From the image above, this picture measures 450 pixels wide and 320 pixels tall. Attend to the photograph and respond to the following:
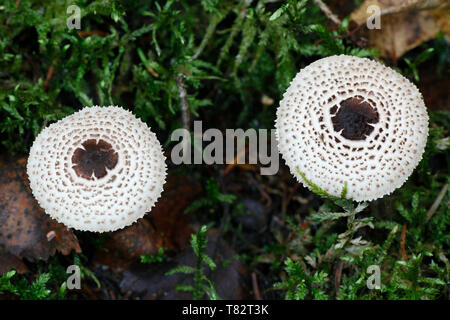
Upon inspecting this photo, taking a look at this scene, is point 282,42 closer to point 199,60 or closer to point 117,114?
point 199,60

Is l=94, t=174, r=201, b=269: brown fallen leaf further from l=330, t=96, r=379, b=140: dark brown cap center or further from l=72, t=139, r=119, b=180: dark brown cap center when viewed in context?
l=330, t=96, r=379, b=140: dark brown cap center

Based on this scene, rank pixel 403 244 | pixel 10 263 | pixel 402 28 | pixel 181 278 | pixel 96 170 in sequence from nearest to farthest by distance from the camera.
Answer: pixel 96 170 < pixel 10 263 < pixel 403 244 < pixel 181 278 < pixel 402 28

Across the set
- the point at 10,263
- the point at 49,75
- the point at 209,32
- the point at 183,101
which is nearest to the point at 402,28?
the point at 209,32

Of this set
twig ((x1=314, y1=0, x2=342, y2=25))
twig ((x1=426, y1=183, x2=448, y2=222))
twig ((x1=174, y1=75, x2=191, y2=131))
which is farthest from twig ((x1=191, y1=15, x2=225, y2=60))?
twig ((x1=426, y1=183, x2=448, y2=222))

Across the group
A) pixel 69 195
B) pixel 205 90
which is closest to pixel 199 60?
pixel 205 90

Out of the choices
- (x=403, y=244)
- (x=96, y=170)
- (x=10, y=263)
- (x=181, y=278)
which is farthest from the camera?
(x=181, y=278)

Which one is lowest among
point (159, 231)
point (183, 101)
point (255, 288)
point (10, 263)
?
point (255, 288)

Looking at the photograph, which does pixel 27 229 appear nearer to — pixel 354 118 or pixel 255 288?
pixel 255 288
